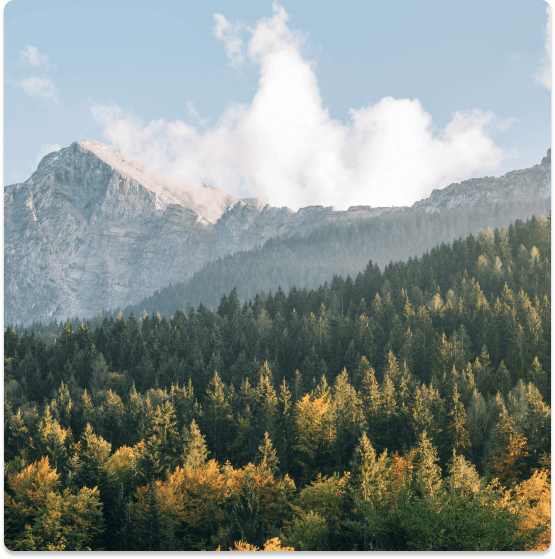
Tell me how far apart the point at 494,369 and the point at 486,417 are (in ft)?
93.5

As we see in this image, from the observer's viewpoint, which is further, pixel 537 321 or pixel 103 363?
pixel 103 363

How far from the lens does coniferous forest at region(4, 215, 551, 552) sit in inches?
1933

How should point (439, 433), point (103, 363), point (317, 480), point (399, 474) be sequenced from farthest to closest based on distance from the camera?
1. point (103, 363)
2. point (439, 433)
3. point (317, 480)
4. point (399, 474)

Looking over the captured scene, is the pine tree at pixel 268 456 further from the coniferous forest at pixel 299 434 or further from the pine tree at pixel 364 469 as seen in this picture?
the pine tree at pixel 364 469

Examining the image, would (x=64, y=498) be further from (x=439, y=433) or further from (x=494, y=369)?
(x=494, y=369)

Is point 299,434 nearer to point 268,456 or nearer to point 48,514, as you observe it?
point 268,456

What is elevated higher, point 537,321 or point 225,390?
point 537,321

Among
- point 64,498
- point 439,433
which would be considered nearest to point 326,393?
point 439,433

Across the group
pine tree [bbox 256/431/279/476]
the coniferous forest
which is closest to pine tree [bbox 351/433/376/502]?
the coniferous forest

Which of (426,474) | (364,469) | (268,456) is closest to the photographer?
(364,469)

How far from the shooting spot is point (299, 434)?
78.2 m

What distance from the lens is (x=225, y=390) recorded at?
318 feet

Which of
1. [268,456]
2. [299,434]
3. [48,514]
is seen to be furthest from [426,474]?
[48,514]

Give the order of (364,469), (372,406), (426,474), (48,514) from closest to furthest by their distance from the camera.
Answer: (364,469), (426,474), (48,514), (372,406)
